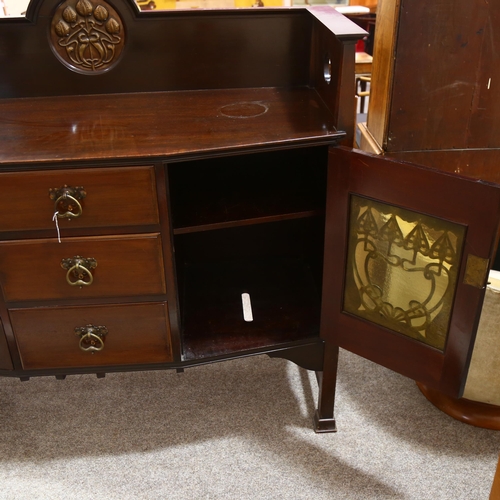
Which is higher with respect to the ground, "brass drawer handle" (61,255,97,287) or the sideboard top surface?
the sideboard top surface

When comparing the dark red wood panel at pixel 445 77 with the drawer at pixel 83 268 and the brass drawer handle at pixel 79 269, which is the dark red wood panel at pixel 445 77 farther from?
the brass drawer handle at pixel 79 269

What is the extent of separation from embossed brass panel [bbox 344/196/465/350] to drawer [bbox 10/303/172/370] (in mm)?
444

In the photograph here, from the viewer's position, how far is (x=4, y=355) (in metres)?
1.21

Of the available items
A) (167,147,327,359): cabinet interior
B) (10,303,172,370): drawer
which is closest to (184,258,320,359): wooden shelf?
(167,147,327,359): cabinet interior

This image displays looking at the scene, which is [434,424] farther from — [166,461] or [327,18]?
[327,18]

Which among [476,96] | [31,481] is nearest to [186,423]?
[31,481]

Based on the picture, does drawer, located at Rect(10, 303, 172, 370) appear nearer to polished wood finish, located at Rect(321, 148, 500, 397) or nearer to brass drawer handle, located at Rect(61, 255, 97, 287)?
brass drawer handle, located at Rect(61, 255, 97, 287)

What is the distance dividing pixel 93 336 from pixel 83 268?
0.18 metres

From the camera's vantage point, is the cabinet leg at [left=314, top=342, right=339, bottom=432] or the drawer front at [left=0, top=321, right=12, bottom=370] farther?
the cabinet leg at [left=314, top=342, right=339, bottom=432]

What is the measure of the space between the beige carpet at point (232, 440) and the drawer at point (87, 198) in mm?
647

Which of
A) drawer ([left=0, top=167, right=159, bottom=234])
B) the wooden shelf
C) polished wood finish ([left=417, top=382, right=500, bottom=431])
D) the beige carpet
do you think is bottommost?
the beige carpet

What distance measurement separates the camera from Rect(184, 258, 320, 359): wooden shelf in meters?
1.32

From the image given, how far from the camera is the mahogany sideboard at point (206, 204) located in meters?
1.02

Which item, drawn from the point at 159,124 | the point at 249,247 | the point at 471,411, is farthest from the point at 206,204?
the point at 471,411
